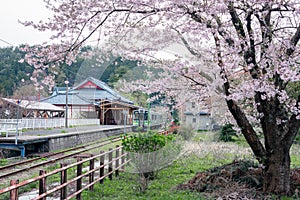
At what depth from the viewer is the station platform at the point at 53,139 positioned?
12984 millimetres

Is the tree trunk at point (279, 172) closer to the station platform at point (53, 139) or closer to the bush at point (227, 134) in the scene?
the station platform at point (53, 139)

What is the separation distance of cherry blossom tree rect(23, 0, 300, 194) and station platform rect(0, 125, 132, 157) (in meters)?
6.11

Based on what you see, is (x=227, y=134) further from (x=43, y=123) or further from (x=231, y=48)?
(x=231, y=48)

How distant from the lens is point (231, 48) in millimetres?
5234

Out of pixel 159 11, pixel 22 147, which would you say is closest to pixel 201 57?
pixel 159 11

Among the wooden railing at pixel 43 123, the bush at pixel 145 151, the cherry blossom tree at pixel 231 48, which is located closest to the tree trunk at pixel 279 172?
the cherry blossom tree at pixel 231 48

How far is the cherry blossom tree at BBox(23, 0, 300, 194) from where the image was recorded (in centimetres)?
512

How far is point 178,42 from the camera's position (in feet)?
22.1

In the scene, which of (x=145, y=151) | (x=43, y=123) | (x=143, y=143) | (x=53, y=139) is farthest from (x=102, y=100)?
(x=43, y=123)

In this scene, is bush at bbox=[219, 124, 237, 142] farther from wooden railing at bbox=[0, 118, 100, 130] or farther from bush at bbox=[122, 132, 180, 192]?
bush at bbox=[122, 132, 180, 192]

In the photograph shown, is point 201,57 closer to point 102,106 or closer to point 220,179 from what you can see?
point 220,179

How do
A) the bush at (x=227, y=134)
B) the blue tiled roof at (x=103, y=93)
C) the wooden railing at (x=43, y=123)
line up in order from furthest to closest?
the bush at (x=227, y=134), the wooden railing at (x=43, y=123), the blue tiled roof at (x=103, y=93)

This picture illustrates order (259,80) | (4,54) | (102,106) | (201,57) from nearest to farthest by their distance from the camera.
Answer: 1. (259,80)
2. (201,57)
3. (102,106)
4. (4,54)

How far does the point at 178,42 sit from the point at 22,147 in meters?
8.98
